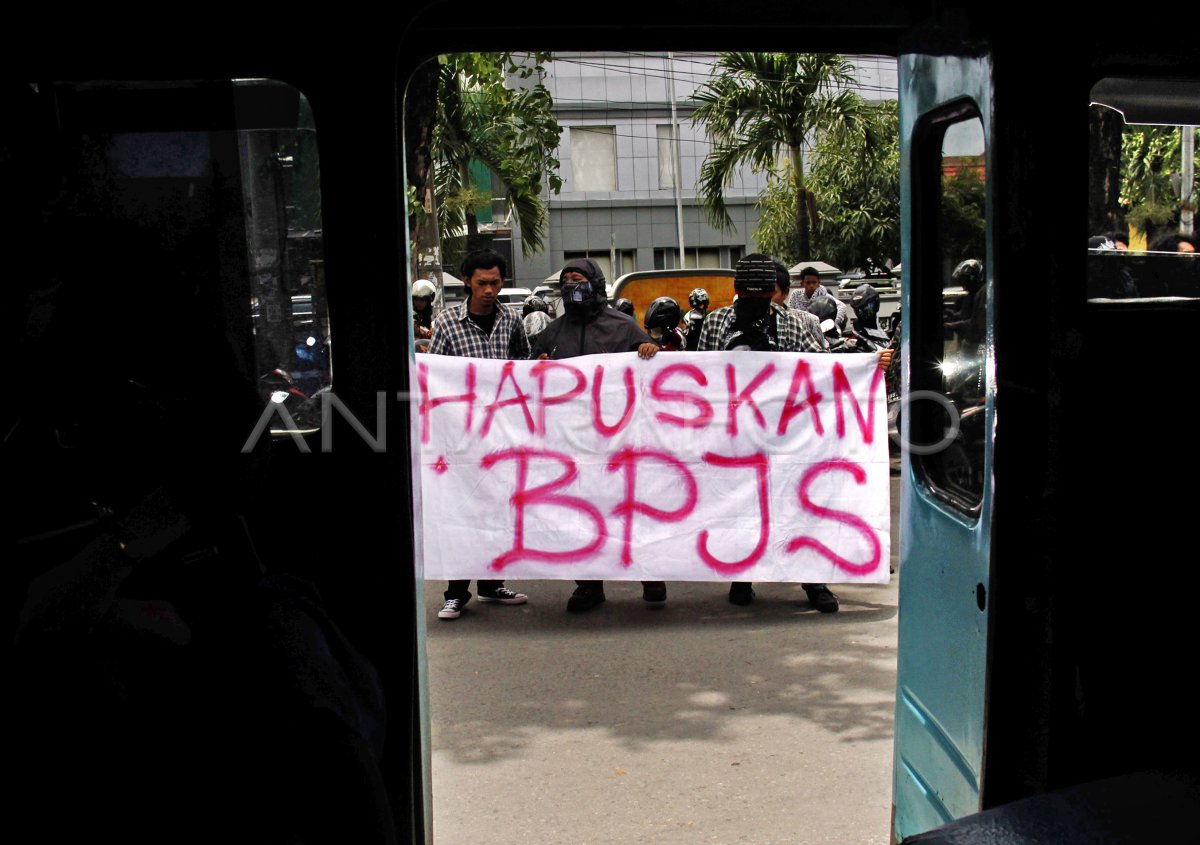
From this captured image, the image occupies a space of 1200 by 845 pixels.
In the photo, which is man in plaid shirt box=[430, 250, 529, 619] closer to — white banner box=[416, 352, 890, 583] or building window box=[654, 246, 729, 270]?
white banner box=[416, 352, 890, 583]

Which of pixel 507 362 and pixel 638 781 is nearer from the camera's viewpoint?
pixel 638 781

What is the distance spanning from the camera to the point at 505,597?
7621mm

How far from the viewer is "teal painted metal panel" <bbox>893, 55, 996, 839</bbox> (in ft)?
8.65

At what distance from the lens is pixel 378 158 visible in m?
2.43

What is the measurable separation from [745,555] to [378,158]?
14.3 ft

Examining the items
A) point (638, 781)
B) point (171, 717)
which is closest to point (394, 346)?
point (171, 717)

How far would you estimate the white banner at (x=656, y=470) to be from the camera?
6473 millimetres

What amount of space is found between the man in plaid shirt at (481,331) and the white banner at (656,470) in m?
0.69

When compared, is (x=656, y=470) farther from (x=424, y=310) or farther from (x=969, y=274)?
(x=424, y=310)

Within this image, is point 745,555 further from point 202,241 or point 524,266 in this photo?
point 524,266

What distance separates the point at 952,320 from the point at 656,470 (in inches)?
141

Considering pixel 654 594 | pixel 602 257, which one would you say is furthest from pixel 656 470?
pixel 602 257

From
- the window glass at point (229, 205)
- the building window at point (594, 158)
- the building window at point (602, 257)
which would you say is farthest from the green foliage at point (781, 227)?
the window glass at point (229, 205)

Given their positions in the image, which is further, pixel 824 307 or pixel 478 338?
pixel 824 307
